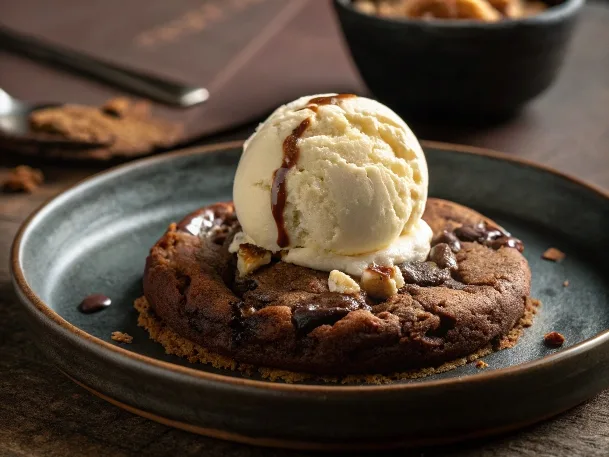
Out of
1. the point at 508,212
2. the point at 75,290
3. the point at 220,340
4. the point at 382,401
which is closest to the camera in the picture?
the point at 382,401

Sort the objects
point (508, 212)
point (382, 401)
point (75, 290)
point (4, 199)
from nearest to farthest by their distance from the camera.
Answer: point (382, 401) → point (75, 290) → point (508, 212) → point (4, 199)

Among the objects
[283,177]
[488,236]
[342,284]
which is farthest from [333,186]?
[488,236]

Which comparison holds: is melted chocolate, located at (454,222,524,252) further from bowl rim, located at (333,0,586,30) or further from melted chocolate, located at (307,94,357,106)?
bowl rim, located at (333,0,586,30)

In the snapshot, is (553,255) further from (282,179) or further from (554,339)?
(282,179)

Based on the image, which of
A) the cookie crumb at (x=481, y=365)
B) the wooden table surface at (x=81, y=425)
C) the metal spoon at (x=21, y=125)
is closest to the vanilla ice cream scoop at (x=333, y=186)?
the cookie crumb at (x=481, y=365)

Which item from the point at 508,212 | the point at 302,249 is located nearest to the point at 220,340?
the point at 302,249

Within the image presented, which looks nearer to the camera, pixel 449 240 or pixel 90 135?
pixel 449 240

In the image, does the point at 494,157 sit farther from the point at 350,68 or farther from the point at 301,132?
the point at 350,68

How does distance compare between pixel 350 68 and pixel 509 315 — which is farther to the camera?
pixel 350 68
